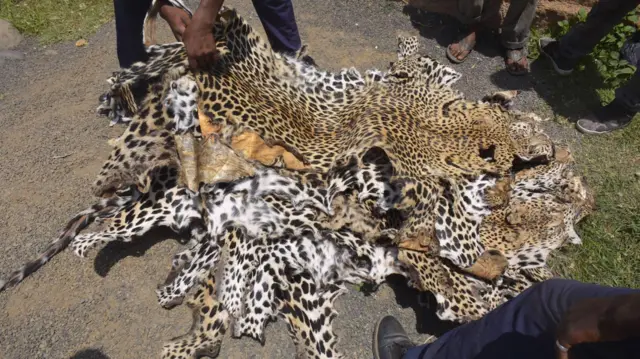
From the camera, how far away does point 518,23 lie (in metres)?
4.38

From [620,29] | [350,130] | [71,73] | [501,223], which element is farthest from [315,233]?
[620,29]

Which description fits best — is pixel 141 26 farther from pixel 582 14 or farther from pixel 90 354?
pixel 582 14


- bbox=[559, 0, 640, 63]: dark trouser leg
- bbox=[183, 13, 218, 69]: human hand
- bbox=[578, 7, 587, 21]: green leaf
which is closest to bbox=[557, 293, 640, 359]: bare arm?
bbox=[183, 13, 218, 69]: human hand

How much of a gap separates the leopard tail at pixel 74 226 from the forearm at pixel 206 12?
1108mm

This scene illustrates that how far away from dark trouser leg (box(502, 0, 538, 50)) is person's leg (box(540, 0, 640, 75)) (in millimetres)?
308

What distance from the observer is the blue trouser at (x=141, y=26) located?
310 cm

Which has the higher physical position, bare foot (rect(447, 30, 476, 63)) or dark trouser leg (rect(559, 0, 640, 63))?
dark trouser leg (rect(559, 0, 640, 63))

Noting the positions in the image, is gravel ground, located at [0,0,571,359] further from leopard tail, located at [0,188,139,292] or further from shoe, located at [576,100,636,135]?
shoe, located at [576,100,636,135]

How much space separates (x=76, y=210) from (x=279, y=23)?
211cm

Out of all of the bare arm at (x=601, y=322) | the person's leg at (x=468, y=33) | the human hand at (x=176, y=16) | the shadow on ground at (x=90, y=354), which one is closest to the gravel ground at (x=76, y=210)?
the shadow on ground at (x=90, y=354)

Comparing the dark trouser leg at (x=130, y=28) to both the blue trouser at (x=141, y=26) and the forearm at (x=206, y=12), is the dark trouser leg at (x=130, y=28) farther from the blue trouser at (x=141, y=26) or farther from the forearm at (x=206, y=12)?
the forearm at (x=206, y=12)

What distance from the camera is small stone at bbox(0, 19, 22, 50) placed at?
4504 millimetres

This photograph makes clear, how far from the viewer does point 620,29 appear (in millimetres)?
4359

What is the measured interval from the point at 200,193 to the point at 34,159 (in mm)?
1755
